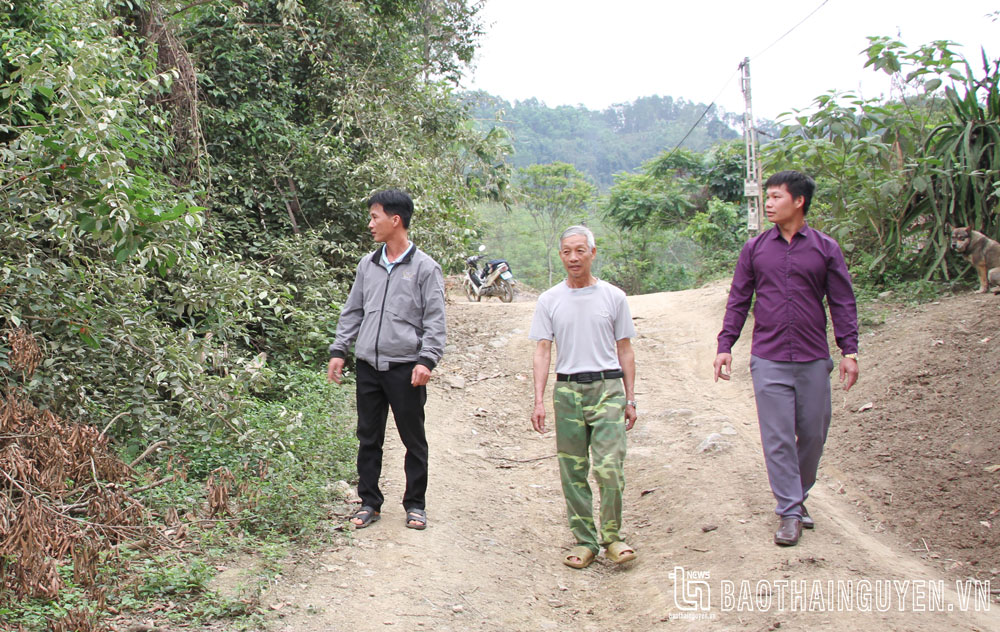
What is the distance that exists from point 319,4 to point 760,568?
877cm

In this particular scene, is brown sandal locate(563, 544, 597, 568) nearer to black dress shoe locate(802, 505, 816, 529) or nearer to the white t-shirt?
the white t-shirt

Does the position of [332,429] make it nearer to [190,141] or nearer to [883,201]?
[190,141]

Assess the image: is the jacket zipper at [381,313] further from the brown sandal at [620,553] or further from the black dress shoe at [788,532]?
the black dress shoe at [788,532]

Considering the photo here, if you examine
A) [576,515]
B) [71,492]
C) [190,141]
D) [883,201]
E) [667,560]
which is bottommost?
[667,560]

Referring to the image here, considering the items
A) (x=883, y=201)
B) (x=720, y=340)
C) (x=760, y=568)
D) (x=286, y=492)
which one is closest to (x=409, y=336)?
(x=286, y=492)

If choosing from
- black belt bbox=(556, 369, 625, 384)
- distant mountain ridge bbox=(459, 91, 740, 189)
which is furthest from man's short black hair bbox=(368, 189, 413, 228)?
distant mountain ridge bbox=(459, 91, 740, 189)

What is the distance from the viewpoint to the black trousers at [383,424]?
430 centimetres

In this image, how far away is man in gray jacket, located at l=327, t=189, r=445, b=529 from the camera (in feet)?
14.1

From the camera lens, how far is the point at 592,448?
13.5 feet

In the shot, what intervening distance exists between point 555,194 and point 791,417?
29274 mm

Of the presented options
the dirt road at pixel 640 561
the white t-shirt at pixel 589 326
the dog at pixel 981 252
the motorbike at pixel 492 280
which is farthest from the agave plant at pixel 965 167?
the motorbike at pixel 492 280

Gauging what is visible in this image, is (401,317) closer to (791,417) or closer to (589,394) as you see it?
(589,394)

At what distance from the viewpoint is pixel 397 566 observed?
3.91m

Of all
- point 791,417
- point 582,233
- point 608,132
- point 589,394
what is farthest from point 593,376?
point 608,132
